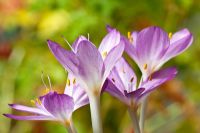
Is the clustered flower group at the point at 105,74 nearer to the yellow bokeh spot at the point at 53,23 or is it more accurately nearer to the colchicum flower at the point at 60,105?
the colchicum flower at the point at 60,105

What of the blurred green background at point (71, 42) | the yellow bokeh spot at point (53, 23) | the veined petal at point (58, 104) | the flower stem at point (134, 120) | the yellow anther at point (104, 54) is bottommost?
the flower stem at point (134, 120)

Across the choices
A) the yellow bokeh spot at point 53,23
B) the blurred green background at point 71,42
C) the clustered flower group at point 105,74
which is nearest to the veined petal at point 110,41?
the clustered flower group at point 105,74

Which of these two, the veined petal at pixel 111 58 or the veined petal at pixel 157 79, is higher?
the veined petal at pixel 111 58

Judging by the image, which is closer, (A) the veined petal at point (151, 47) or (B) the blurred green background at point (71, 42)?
(A) the veined petal at point (151, 47)

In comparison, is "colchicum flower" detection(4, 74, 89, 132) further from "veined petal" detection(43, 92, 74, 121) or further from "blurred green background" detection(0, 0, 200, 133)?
"blurred green background" detection(0, 0, 200, 133)

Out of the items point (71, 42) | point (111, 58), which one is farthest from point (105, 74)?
point (71, 42)

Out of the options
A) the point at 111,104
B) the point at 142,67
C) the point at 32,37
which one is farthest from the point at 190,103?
the point at 142,67

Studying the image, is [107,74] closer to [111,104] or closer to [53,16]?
[111,104]

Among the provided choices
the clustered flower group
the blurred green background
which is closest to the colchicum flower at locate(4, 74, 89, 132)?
the clustered flower group
